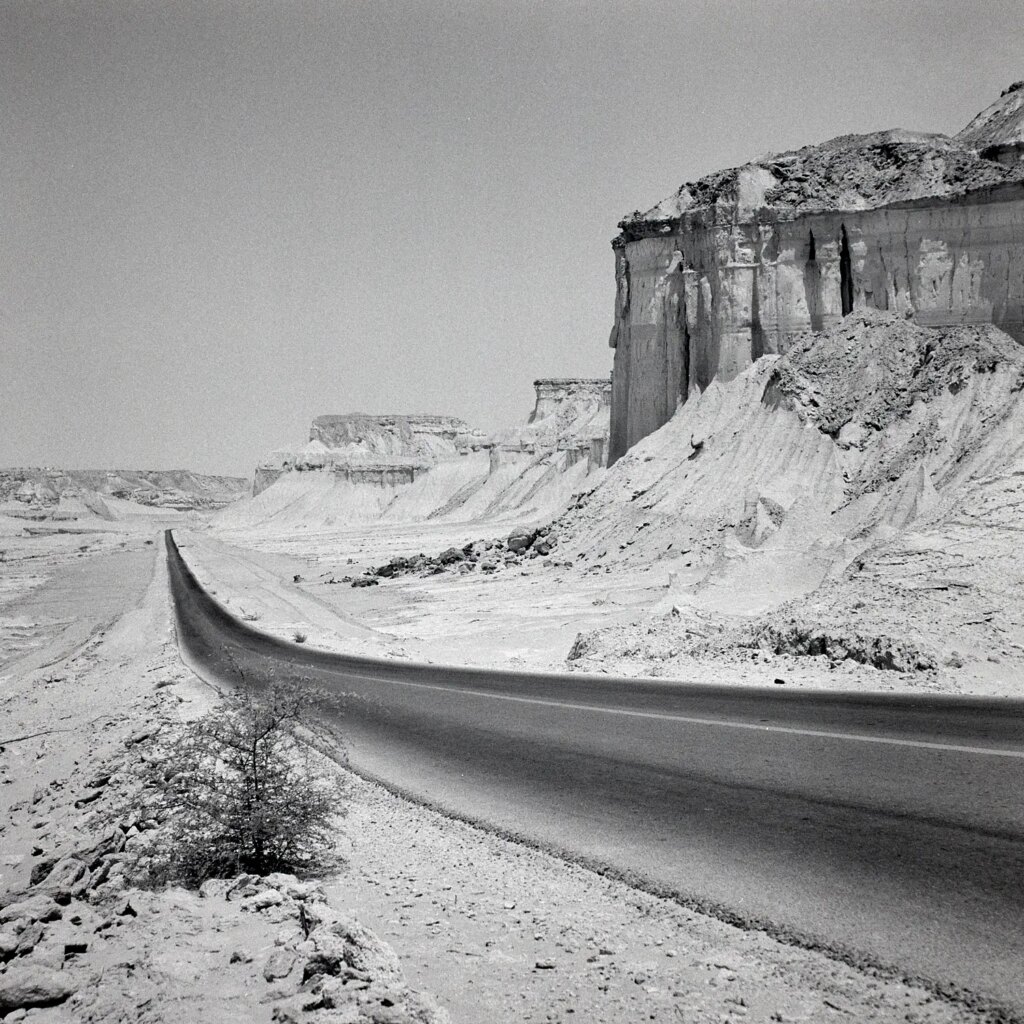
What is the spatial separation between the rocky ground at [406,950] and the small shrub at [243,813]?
26 centimetres

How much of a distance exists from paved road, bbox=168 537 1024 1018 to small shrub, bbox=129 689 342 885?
1406 millimetres

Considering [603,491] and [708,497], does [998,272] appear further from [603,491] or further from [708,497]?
[603,491]

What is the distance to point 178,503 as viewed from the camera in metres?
163

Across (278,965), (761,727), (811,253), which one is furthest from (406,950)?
(811,253)

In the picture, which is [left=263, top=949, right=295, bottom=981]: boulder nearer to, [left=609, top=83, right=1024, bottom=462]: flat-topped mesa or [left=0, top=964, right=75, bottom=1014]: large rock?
[left=0, top=964, right=75, bottom=1014]: large rock

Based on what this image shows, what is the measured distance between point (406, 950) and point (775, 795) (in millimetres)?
3031

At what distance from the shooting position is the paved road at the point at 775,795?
3785 millimetres

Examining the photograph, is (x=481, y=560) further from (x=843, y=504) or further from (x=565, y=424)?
(x=565, y=424)

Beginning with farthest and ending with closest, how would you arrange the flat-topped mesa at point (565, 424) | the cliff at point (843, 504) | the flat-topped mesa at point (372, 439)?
the flat-topped mesa at point (372, 439), the flat-topped mesa at point (565, 424), the cliff at point (843, 504)

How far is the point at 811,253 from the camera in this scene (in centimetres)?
3177

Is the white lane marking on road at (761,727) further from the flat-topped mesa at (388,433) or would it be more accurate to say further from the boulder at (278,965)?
the flat-topped mesa at (388,433)

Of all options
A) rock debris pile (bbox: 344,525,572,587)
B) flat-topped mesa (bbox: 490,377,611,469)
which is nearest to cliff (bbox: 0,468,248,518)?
flat-topped mesa (bbox: 490,377,611,469)

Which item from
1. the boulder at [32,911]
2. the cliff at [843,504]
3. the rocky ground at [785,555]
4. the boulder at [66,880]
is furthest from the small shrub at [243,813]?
the cliff at [843,504]

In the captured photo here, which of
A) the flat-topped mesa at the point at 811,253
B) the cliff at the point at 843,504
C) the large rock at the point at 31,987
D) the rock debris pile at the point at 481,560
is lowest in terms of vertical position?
the rock debris pile at the point at 481,560
